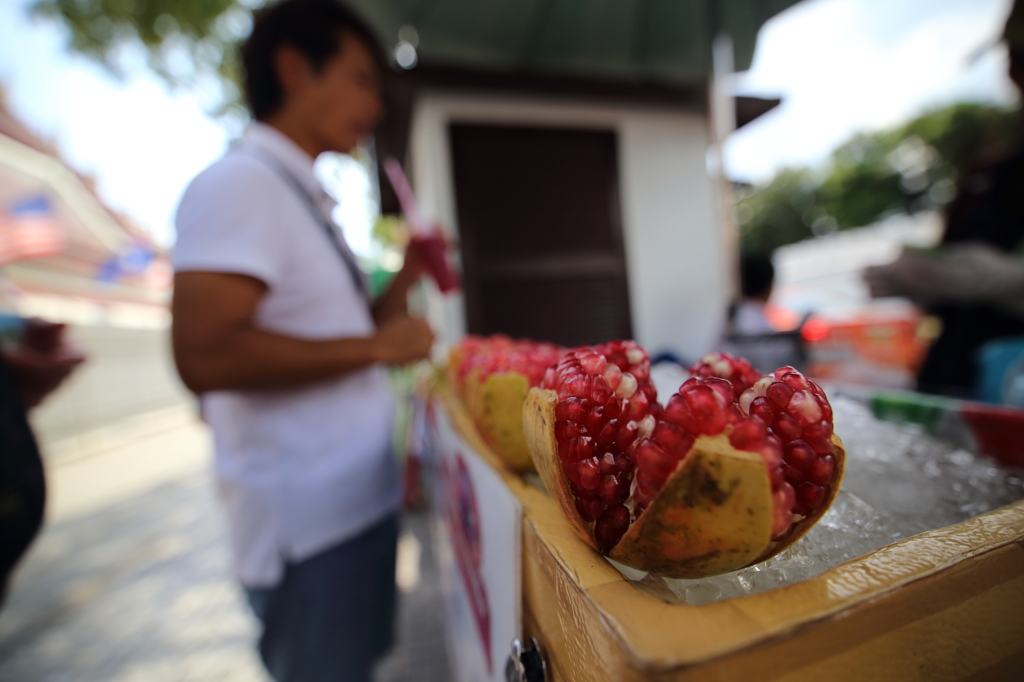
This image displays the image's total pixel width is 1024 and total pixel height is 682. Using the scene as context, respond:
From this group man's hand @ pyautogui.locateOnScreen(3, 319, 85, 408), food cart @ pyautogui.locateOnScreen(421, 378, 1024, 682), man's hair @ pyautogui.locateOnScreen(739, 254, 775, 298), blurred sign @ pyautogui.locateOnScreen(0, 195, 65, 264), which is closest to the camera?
food cart @ pyautogui.locateOnScreen(421, 378, 1024, 682)

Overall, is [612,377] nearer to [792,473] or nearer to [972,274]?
[792,473]

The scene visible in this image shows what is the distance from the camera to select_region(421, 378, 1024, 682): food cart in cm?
34

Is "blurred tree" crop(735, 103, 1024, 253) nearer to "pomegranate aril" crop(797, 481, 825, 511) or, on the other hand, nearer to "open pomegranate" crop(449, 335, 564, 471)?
"open pomegranate" crop(449, 335, 564, 471)

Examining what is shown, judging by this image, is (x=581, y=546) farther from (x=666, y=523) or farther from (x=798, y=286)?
(x=798, y=286)

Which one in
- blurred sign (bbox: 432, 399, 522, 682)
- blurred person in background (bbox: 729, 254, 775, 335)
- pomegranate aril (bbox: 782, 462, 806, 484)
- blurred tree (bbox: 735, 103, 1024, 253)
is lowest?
blurred sign (bbox: 432, 399, 522, 682)

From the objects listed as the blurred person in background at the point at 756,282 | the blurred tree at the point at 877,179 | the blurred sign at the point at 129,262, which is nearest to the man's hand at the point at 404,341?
the blurred person in background at the point at 756,282

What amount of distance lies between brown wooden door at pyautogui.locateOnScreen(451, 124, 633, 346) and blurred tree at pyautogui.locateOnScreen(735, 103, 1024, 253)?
1662 cm

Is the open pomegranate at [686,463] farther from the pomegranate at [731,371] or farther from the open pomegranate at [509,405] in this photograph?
the open pomegranate at [509,405]

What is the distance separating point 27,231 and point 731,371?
207 inches

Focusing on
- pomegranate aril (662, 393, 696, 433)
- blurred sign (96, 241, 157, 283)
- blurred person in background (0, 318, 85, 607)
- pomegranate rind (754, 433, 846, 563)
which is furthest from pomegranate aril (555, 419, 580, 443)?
blurred sign (96, 241, 157, 283)

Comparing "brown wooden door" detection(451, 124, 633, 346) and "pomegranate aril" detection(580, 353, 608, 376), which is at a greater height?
"brown wooden door" detection(451, 124, 633, 346)

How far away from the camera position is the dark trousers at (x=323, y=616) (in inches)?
46.7

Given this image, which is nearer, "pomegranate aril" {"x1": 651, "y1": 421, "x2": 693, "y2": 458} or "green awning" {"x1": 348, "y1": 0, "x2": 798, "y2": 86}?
"pomegranate aril" {"x1": 651, "y1": 421, "x2": 693, "y2": 458}

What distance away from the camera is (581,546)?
49 cm
